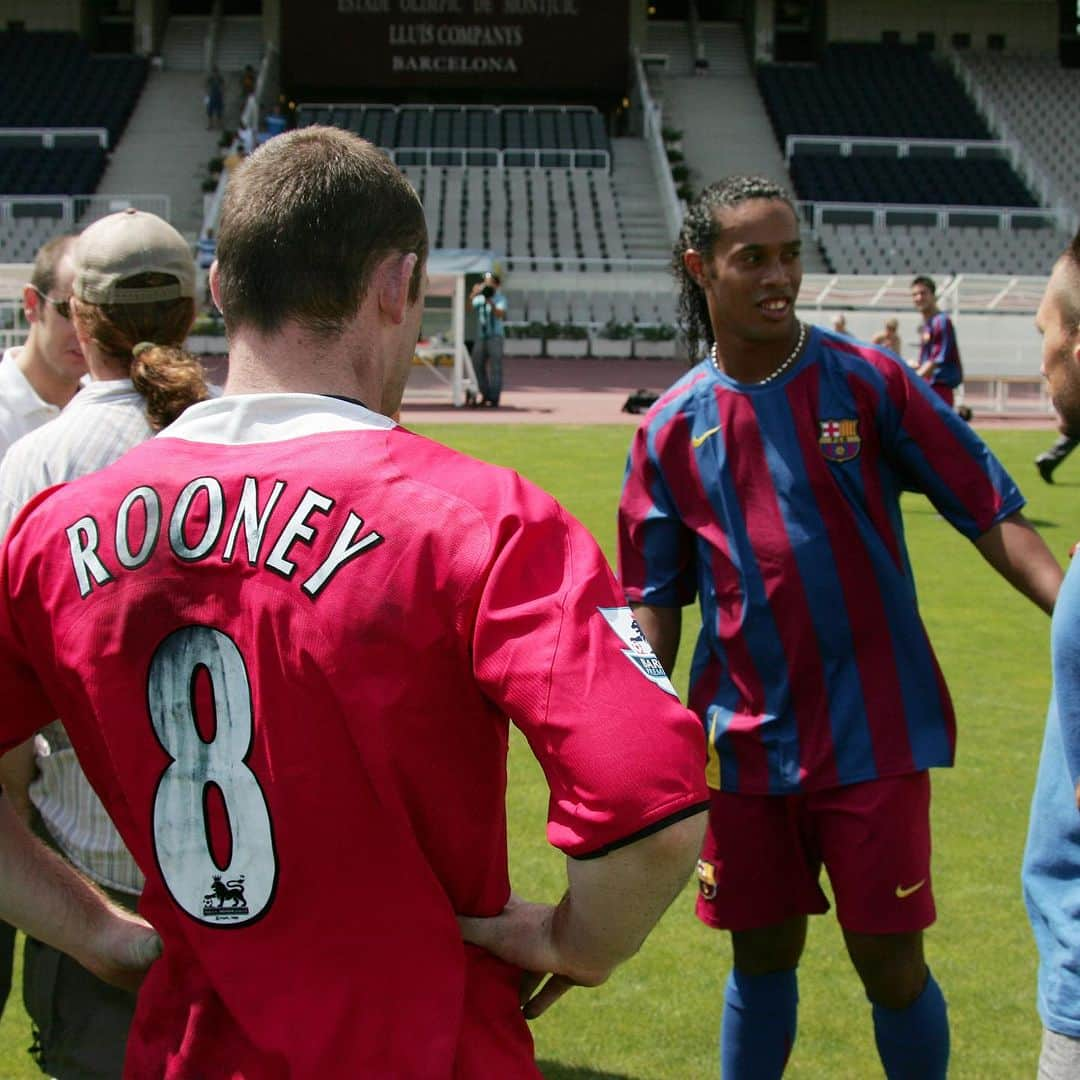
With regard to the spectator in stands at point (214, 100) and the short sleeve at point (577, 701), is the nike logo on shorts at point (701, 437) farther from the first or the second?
the spectator in stands at point (214, 100)

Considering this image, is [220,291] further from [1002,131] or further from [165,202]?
[1002,131]

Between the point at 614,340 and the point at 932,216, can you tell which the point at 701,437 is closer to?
the point at 614,340

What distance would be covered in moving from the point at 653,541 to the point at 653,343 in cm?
3273

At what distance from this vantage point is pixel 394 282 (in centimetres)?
174

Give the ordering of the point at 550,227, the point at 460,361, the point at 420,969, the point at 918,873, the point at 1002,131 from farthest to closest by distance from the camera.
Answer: the point at 1002,131 < the point at 550,227 < the point at 460,361 < the point at 918,873 < the point at 420,969

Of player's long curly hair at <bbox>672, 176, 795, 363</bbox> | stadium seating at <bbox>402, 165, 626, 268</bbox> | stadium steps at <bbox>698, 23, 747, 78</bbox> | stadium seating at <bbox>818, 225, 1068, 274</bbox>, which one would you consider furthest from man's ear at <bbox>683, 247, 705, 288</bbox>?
stadium steps at <bbox>698, 23, 747, 78</bbox>

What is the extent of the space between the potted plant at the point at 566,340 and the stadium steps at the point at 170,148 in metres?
9.79

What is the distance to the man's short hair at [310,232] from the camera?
5.57 ft

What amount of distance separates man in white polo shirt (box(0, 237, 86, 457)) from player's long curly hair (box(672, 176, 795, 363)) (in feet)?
4.87

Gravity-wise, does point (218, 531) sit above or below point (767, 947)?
above

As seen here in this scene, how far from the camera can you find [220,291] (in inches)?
69.9

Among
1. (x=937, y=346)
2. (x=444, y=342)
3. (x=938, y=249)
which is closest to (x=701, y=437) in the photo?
(x=937, y=346)

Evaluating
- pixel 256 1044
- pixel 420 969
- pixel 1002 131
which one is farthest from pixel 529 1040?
pixel 1002 131

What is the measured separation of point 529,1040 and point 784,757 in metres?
1.61
